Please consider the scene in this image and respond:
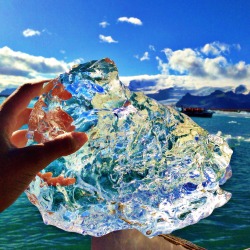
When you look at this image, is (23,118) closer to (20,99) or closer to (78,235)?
(20,99)

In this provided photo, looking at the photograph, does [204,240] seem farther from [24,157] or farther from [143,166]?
[24,157]

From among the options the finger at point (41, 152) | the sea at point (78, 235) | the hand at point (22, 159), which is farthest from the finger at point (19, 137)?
the sea at point (78, 235)

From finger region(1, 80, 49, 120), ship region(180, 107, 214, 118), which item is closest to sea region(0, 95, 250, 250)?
finger region(1, 80, 49, 120)

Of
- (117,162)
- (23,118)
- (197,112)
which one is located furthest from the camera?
(197,112)

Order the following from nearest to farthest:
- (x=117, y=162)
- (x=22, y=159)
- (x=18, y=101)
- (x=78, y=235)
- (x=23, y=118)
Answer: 1. (x=22, y=159)
2. (x=18, y=101)
3. (x=23, y=118)
4. (x=117, y=162)
5. (x=78, y=235)

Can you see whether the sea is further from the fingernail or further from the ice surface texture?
the fingernail

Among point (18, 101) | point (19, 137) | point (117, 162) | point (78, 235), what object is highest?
point (18, 101)

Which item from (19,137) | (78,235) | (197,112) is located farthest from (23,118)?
(197,112)

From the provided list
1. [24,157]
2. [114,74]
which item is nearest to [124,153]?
[114,74]

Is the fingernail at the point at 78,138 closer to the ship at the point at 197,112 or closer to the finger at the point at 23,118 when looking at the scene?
the finger at the point at 23,118

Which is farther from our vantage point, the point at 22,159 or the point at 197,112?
the point at 197,112
